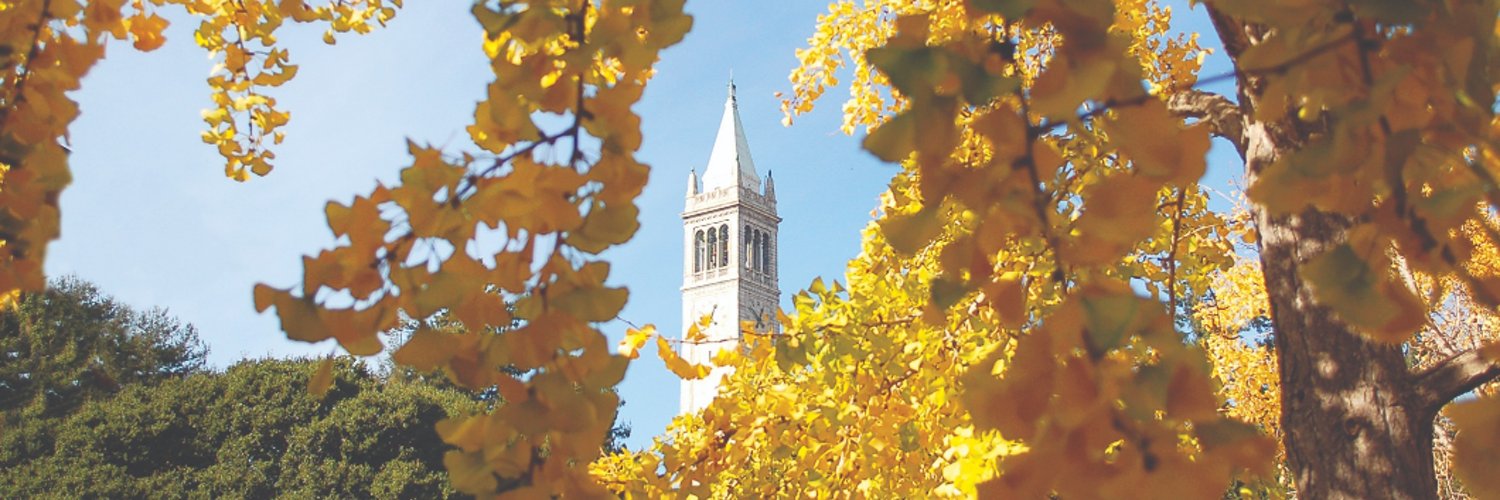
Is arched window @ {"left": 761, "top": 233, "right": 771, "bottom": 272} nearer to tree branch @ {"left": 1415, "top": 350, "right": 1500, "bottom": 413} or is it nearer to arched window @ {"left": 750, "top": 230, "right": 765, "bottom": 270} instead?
arched window @ {"left": 750, "top": 230, "right": 765, "bottom": 270}

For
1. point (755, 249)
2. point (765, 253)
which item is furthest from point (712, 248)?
point (765, 253)

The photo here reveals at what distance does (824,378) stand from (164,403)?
51.1 feet

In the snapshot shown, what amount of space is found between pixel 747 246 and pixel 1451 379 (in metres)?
50.5

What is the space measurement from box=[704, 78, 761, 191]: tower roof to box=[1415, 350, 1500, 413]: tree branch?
162ft

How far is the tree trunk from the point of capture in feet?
8.62

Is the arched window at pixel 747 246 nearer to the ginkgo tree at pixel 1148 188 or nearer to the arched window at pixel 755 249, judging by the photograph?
the arched window at pixel 755 249

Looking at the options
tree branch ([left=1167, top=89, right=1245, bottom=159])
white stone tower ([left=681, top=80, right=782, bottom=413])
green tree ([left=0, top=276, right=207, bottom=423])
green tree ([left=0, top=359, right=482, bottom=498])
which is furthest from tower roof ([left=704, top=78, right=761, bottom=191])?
tree branch ([left=1167, top=89, right=1245, bottom=159])

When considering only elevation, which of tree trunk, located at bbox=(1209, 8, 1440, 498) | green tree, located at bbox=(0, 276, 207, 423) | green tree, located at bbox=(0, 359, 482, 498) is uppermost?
green tree, located at bbox=(0, 276, 207, 423)

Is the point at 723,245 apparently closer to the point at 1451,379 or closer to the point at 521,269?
the point at 1451,379

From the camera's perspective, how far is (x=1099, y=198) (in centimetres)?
86

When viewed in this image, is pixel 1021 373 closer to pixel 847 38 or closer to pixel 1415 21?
pixel 1415 21

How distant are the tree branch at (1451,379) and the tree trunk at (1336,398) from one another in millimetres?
14

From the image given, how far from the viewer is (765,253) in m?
54.2

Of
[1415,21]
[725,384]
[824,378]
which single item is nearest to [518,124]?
[1415,21]
